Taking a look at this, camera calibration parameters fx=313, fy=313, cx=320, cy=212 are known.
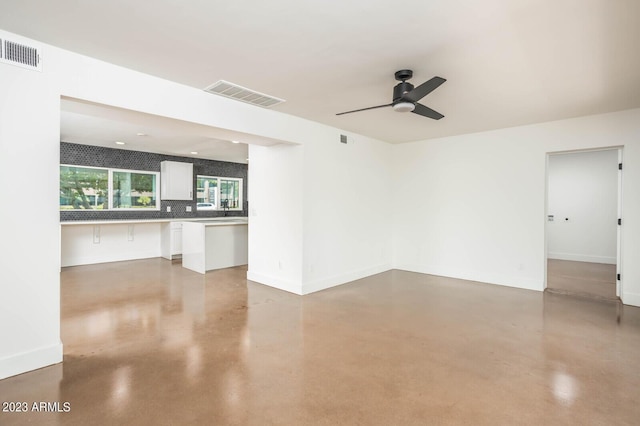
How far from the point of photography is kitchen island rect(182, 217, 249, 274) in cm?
580

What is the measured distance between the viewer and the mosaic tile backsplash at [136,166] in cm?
632

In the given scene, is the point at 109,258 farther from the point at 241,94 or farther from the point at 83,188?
the point at 241,94

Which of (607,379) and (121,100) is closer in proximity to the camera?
(607,379)

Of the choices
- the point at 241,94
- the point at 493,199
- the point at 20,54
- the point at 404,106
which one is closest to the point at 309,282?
the point at 241,94

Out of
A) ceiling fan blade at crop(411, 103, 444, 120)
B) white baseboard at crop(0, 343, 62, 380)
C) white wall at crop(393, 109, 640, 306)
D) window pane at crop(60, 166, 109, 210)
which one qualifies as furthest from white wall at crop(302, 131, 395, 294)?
window pane at crop(60, 166, 109, 210)

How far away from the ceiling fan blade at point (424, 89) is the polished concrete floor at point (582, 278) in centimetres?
397

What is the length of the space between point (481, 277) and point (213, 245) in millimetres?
4821

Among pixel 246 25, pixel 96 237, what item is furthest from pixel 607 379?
pixel 96 237

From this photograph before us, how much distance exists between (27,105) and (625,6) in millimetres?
4185

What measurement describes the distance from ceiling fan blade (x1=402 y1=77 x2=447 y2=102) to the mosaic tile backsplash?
21.1ft

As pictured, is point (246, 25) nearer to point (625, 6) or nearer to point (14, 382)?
point (625, 6)

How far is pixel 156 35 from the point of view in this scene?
2.34 m

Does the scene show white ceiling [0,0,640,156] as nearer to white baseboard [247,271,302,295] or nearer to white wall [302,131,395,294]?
white wall [302,131,395,294]

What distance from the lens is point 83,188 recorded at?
6457 millimetres
